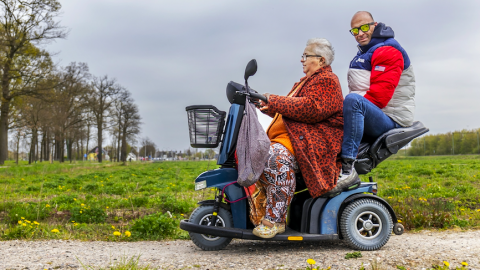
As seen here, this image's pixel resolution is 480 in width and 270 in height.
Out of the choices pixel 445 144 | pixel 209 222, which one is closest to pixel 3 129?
pixel 209 222

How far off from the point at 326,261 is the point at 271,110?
1.39 m

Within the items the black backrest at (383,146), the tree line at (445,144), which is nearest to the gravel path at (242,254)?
the black backrest at (383,146)

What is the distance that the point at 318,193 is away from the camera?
11.7ft

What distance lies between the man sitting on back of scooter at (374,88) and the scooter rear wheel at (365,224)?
1.10 feet

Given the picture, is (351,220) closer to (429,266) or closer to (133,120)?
(429,266)

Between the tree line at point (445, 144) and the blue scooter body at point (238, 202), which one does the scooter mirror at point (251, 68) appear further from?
the tree line at point (445, 144)

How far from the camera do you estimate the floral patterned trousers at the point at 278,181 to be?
3.49m

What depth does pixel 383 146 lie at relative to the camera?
382 centimetres

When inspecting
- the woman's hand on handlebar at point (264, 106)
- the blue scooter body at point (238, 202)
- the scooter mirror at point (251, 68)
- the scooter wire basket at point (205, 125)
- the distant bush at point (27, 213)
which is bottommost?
the distant bush at point (27, 213)

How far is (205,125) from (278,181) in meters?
0.84

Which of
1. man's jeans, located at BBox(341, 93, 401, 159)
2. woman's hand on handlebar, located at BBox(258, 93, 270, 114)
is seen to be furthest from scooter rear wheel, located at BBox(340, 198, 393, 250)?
woman's hand on handlebar, located at BBox(258, 93, 270, 114)

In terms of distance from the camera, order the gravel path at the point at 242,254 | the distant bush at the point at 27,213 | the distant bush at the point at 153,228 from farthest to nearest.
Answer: the distant bush at the point at 27,213, the distant bush at the point at 153,228, the gravel path at the point at 242,254

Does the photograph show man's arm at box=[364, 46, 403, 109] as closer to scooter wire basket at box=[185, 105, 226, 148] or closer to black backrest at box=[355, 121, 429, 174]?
black backrest at box=[355, 121, 429, 174]

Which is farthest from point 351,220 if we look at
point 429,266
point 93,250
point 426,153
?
point 426,153
